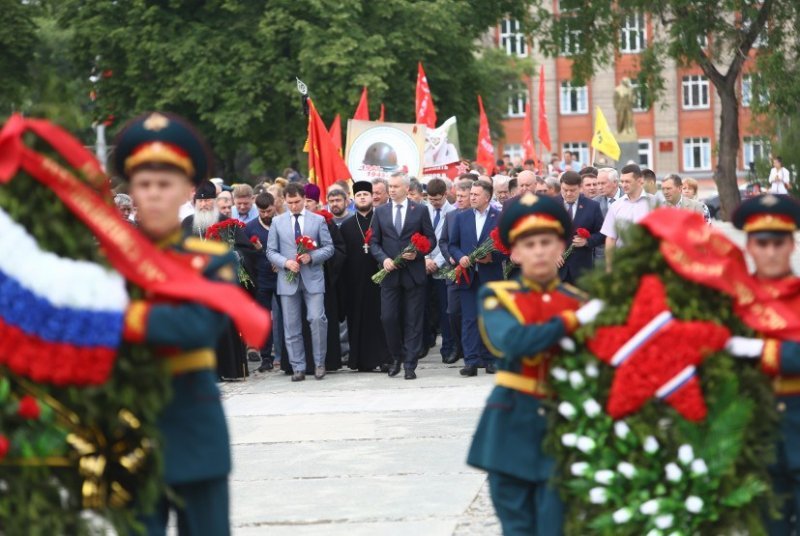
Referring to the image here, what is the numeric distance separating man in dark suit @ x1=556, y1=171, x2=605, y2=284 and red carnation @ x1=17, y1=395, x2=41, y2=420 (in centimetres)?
1119

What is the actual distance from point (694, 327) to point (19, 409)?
2.48 m

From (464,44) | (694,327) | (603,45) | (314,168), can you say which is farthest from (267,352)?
(464,44)

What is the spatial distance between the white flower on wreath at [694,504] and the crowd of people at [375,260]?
359 inches

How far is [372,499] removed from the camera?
9.75 meters

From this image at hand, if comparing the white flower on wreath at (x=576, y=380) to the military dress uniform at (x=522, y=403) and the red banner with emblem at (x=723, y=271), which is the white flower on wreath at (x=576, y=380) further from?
the red banner with emblem at (x=723, y=271)

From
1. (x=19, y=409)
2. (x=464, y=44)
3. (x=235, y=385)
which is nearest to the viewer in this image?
(x=19, y=409)

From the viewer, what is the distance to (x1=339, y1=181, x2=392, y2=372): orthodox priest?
17734 millimetres

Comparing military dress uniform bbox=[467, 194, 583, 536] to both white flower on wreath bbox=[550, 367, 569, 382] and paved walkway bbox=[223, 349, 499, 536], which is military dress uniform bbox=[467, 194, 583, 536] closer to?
white flower on wreath bbox=[550, 367, 569, 382]

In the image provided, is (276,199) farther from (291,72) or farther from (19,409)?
(291,72)

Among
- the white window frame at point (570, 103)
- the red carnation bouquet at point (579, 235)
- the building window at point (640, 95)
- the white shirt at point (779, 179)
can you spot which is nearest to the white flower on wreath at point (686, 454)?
the red carnation bouquet at point (579, 235)

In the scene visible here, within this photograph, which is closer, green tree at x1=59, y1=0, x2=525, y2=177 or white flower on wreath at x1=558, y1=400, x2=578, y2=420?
white flower on wreath at x1=558, y1=400, x2=578, y2=420

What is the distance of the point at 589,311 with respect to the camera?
625 cm

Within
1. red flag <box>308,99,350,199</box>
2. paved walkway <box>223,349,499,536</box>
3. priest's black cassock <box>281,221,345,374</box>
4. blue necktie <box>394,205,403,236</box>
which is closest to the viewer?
paved walkway <box>223,349,499,536</box>

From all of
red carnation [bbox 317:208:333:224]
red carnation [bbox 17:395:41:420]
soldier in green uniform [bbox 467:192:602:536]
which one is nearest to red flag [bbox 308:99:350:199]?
red carnation [bbox 317:208:333:224]
